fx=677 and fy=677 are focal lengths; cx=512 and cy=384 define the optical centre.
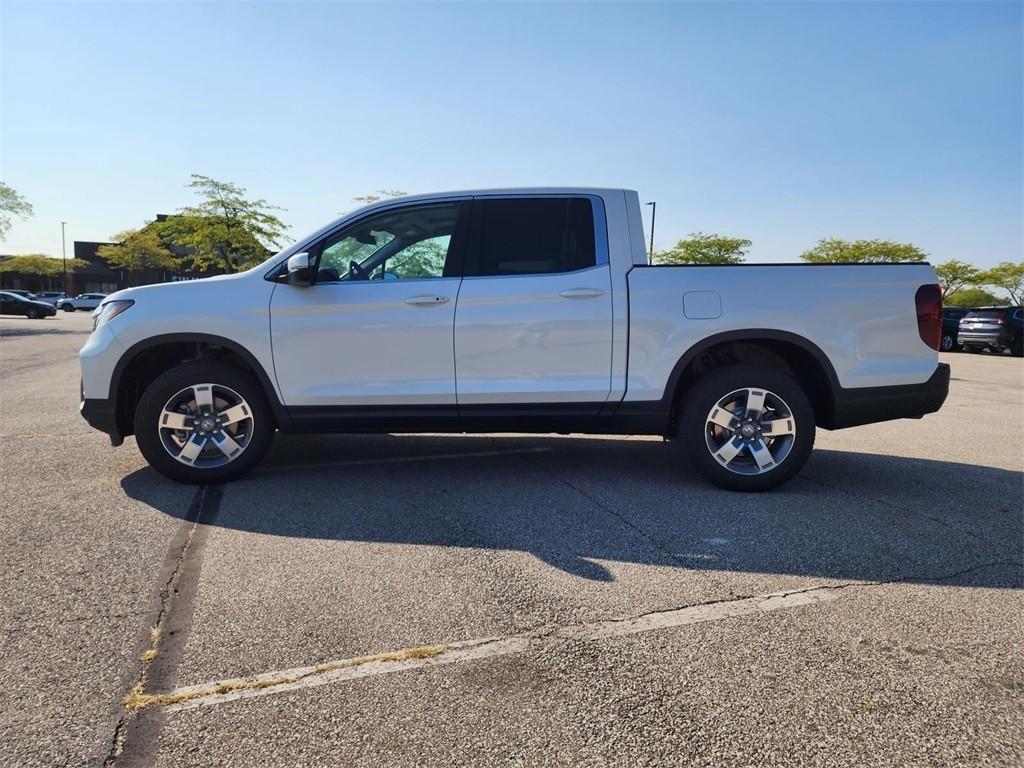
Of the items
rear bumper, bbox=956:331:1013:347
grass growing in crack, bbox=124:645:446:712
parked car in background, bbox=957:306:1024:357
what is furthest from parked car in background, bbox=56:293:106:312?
grass growing in crack, bbox=124:645:446:712

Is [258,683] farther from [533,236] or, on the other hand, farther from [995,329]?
[995,329]

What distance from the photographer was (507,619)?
2.77 meters

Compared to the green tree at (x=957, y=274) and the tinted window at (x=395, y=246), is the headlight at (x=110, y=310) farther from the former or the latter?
the green tree at (x=957, y=274)

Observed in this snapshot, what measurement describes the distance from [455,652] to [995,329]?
26296mm

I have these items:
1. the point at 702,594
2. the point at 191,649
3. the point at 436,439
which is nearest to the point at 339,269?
the point at 436,439

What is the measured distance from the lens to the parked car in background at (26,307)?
4062cm

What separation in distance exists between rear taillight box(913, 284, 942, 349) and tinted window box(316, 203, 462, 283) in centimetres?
319

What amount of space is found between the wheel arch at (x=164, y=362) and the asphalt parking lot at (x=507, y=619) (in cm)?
52

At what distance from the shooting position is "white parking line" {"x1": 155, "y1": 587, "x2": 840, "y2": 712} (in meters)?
2.24

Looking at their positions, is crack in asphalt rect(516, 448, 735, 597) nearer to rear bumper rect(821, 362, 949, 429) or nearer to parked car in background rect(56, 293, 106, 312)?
rear bumper rect(821, 362, 949, 429)

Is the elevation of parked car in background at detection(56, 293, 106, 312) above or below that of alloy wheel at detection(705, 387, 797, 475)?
above

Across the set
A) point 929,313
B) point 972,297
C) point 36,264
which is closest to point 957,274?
point 972,297

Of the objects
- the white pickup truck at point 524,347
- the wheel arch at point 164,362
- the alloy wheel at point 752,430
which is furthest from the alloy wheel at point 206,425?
the alloy wheel at point 752,430

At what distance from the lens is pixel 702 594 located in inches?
119
